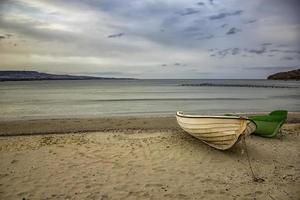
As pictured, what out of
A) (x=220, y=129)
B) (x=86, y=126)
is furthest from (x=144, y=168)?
(x=86, y=126)

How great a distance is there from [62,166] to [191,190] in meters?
2.56

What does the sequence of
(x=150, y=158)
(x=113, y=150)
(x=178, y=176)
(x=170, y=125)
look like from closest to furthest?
(x=178, y=176)
(x=150, y=158)
(x=113, y=150)
(x=170, y=125)

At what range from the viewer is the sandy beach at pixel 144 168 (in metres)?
4.50

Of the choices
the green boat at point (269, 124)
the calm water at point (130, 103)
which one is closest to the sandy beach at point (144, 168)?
the green boat at point (269, 124)

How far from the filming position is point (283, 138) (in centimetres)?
845

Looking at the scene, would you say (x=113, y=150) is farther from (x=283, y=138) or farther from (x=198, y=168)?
(x=283, y=138)

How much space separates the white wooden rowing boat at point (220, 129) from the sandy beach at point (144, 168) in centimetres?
26

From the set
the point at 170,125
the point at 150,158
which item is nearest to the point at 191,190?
the point at 150,158

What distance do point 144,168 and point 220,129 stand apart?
187cm

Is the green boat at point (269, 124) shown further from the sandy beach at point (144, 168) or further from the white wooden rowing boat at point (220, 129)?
the white wooden rowing boat at point (220, 129)

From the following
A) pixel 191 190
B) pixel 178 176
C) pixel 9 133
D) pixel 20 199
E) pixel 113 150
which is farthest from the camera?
pixel 9 133

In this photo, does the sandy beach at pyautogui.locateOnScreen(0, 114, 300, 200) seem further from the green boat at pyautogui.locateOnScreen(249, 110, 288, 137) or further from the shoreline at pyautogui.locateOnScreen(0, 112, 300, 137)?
the shoreline at pyautogui.locateOnScreen(0, 112, 300, 137)

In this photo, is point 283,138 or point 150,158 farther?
point 283,138

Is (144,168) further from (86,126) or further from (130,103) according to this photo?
(130,103)
